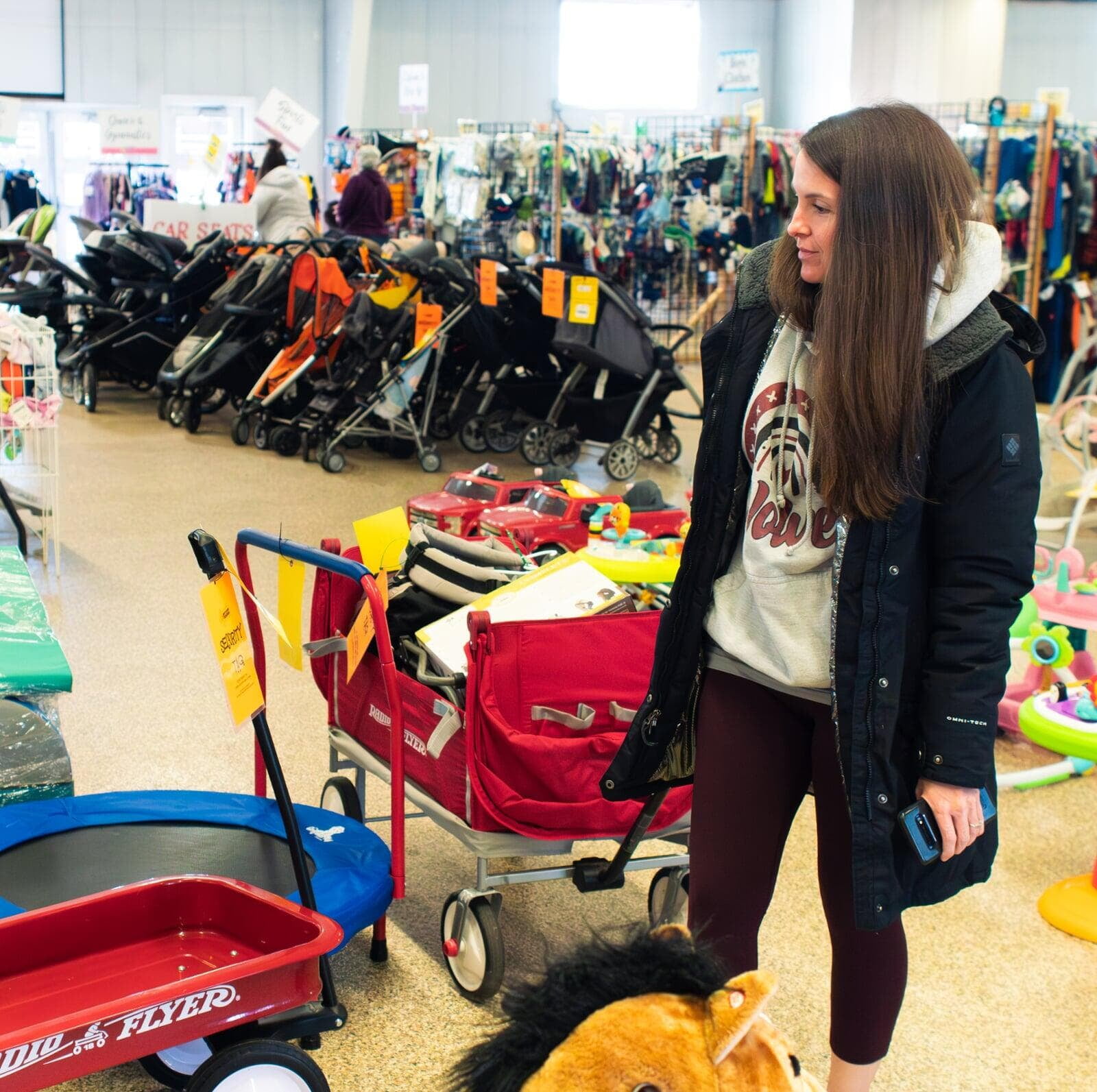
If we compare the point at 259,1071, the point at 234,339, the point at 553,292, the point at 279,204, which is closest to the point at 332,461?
the point at 234,339

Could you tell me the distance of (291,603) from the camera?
2148mm

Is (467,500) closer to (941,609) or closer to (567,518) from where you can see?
(567,518)

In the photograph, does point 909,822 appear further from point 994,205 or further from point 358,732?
point 994,205

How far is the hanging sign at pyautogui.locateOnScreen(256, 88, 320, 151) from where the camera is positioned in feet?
29.6

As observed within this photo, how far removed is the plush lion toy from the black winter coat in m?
0.52

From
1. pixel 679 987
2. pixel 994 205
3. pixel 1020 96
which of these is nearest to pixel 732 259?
pixel 994 205

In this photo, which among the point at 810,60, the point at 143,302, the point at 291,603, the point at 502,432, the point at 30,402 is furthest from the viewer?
the point at 810,60

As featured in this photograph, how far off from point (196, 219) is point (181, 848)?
8925 millimetres

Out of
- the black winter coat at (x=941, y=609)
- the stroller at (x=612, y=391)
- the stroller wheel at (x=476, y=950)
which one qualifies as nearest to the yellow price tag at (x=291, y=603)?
the stroller wheel at (x=476, y=950)

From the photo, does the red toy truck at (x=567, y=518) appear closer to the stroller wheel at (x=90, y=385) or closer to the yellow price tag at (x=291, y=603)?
the yellow price tag at (x=291, y=603)

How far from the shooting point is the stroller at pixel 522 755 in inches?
82.7

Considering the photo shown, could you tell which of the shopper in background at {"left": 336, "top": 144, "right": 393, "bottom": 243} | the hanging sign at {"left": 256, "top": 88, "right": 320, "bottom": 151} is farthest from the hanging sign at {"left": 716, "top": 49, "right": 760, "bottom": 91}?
the hanging sign at {"left": 256, "top": 88, "right": 320, "bottom": 151}

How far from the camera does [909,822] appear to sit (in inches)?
55.9

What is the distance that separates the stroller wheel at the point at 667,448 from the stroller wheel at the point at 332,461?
165 cm
